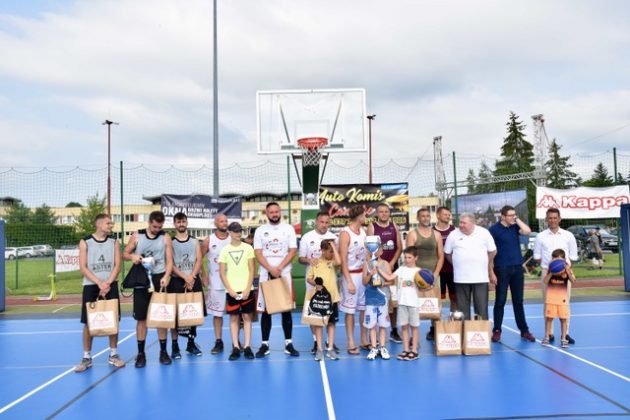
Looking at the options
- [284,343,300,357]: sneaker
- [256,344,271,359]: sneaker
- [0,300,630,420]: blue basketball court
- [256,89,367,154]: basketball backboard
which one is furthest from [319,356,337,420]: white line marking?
[256,89,367,154]: basketball backboard

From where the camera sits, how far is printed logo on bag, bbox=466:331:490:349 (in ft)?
22.8

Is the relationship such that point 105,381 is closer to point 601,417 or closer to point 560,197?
point 601,417

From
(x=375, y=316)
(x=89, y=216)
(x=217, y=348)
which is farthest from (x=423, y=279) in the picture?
(x=89, y=216)

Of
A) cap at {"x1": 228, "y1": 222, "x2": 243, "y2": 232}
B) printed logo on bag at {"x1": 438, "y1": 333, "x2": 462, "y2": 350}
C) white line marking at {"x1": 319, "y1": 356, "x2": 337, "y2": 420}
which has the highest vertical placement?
cap at {"x1": 228, "y1": 222, "x2": 243, "y2": 232}

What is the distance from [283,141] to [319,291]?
20.5 ft

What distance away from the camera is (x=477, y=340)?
22.8ft

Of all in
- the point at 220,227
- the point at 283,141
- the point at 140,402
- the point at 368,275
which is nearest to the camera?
the point at 140,402

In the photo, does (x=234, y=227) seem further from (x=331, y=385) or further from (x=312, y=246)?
(x=331, y=385)

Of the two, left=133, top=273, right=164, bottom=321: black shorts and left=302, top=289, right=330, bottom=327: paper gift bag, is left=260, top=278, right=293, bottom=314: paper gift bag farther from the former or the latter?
left=133, top=273, right=164, bottom=321: black shorts

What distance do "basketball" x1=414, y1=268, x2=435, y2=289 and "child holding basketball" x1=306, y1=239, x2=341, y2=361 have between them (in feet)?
3.38

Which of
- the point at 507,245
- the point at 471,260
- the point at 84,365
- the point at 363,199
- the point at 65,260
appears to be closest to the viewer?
the point at 84,365

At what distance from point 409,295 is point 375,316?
0.52 m

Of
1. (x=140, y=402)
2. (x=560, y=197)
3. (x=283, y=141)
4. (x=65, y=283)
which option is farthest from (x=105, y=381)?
(x=65, y=283)

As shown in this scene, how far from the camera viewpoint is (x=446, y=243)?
7371 millimetres
